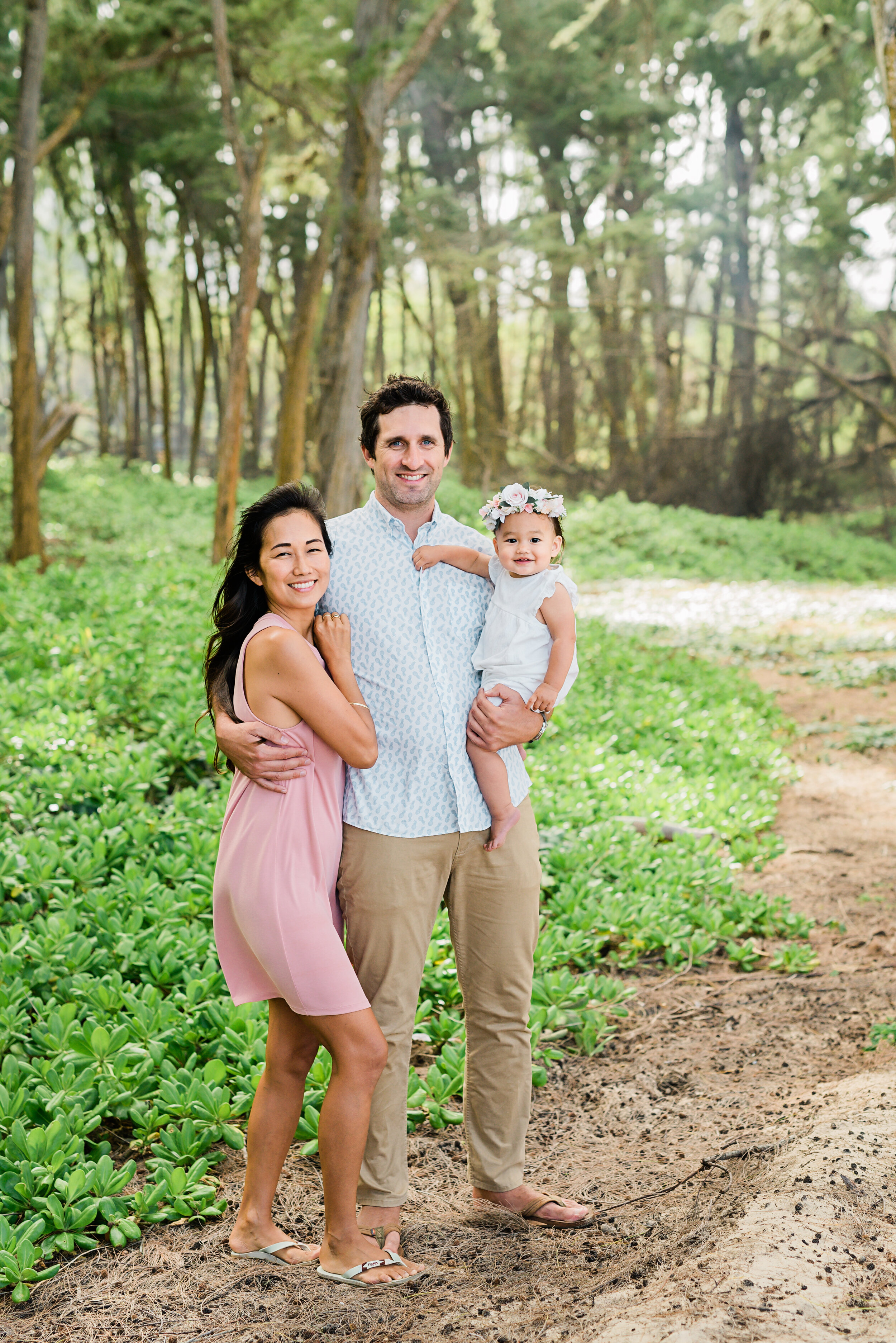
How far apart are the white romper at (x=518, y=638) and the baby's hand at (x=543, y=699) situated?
2 centimetres

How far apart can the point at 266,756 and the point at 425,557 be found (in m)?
0.66

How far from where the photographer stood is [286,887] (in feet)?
7.48

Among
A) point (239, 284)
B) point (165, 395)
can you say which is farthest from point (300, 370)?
point (165, 395)

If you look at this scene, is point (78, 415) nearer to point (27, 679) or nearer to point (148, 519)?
point (148, 519)

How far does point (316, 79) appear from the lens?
35.1 ft

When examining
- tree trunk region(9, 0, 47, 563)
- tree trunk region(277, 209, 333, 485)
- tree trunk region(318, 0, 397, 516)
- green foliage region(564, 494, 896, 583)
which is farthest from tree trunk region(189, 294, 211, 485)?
tree trunk region(318, 0, 397, 516)

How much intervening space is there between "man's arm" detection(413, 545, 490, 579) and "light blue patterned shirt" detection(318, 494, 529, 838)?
3 cm

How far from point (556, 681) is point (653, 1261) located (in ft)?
4.59

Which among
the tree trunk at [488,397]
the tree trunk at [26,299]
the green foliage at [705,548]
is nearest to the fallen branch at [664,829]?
the tree trunk at [26,299]

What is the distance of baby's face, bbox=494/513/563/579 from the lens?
8.63ft

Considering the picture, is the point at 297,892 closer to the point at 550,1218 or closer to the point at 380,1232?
the point at 380,1232

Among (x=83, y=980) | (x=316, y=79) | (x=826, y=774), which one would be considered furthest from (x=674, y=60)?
(x=83, y=980)

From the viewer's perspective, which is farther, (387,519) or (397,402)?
(387,519)

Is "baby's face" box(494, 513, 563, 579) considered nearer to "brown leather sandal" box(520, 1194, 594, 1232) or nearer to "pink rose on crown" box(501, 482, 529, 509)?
"pink rose on crown" box(501, 482, 529, 509)
